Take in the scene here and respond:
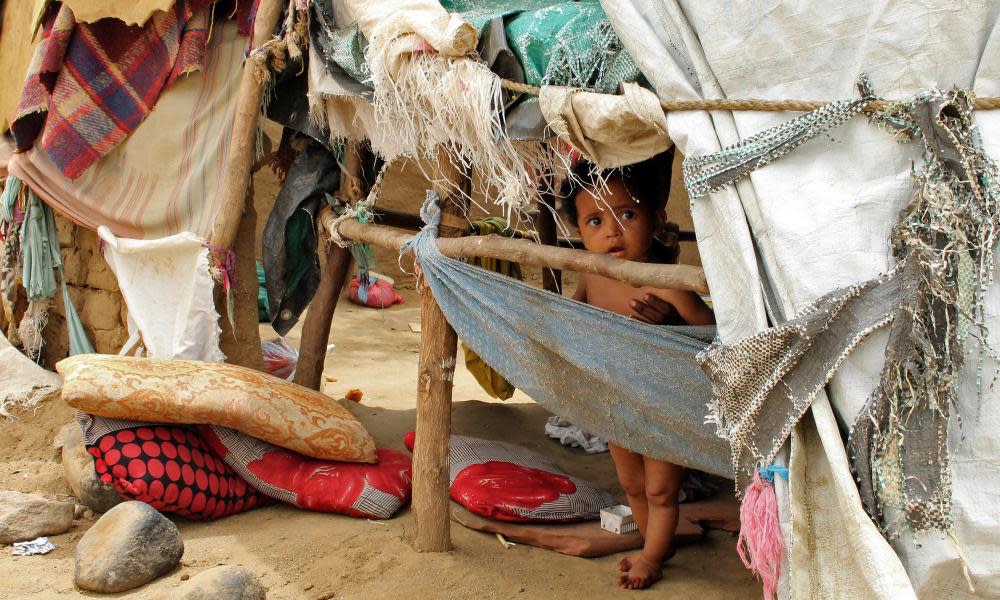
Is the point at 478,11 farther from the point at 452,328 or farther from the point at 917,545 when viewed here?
the point at 917,545

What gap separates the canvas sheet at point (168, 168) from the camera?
4.33 metres

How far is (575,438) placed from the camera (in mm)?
4668

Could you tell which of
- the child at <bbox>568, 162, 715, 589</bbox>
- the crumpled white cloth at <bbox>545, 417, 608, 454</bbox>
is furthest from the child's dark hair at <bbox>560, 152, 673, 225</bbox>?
the crumpled white cloth at <bbox>545, 417, 608, 454</bbox>

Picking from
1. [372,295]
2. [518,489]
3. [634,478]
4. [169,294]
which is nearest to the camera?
[634,478]

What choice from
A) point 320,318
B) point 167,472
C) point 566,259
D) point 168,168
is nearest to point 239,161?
point 168,168

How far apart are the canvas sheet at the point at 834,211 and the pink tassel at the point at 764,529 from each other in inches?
2.2

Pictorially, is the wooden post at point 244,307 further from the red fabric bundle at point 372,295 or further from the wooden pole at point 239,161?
the red fabric bundle at point 372,295

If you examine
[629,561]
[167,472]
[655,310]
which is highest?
[655,310]

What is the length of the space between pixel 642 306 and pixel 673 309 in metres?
0.11

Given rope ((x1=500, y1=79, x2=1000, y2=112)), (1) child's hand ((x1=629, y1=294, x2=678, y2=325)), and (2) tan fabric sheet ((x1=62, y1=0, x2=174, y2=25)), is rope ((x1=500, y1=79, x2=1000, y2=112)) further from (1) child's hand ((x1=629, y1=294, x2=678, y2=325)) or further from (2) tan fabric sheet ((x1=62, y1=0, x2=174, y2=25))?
(2) tan fabric sheet ((x1=62, y1=0, x2=174, y2=25))

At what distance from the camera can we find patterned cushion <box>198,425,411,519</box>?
3723 millimetres

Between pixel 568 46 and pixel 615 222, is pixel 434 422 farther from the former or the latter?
pixel 568 46

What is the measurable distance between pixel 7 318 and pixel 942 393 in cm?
559

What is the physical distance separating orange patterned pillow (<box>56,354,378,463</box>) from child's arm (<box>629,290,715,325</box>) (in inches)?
59.9
